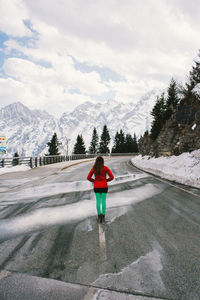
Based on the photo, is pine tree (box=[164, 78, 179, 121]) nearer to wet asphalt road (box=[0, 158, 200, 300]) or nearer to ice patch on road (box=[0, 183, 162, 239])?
ice patch on road (box=[0, 183, 162, 239])

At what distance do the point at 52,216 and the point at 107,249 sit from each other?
2409 mm

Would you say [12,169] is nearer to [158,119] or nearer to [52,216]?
[52,216]

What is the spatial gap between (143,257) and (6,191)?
26.1ft

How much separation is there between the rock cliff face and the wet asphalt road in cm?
1279

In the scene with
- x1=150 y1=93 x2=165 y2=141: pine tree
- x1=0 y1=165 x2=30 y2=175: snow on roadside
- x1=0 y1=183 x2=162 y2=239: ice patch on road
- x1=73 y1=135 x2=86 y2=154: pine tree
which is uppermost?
x1=150 y1=93 x2=165 y2=141: pine tree

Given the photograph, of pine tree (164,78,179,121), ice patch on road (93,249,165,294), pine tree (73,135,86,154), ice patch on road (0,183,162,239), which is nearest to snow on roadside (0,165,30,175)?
ice patch on road (0,183,162,239)

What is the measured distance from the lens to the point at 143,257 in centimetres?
326

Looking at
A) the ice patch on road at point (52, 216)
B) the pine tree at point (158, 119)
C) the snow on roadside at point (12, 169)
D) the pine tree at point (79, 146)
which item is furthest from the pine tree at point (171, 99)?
the pine tree at point (79, 146)

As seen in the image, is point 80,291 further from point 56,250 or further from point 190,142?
point 190,142

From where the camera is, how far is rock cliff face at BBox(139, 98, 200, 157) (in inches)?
707

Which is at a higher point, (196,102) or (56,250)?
(196,102)

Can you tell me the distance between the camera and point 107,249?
11.7 feet

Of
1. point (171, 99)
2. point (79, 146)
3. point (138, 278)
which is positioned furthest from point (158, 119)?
point (79, 146)

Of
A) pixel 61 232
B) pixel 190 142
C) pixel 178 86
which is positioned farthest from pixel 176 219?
pixel 178 86
